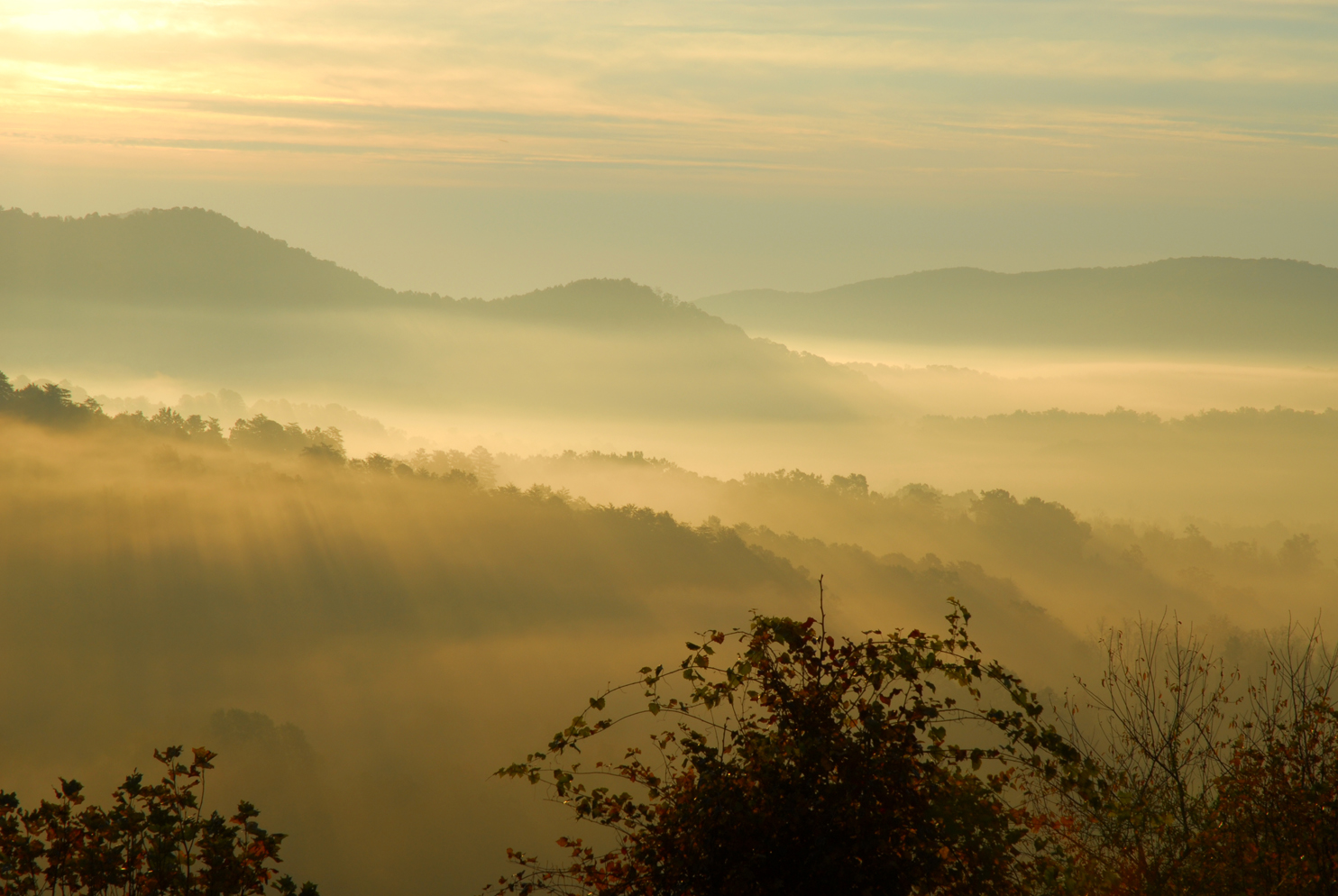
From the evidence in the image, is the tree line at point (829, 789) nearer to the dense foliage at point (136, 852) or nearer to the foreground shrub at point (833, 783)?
the foreground shrub at point (833, 783)

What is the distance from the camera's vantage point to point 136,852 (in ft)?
26.3

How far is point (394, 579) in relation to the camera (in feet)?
644

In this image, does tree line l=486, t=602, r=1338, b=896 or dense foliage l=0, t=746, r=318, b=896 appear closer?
tree line l=486, t=602, r=1338, b=896

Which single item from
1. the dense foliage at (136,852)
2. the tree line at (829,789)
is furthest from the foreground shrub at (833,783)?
the dense foliage at (136,852)

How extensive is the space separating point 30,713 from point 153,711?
14415 mm

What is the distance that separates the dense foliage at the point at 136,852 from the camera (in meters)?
7.92

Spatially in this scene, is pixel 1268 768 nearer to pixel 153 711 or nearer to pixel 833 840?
pixel 833 840

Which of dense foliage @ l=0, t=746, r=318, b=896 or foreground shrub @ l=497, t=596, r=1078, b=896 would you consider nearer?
foreground shrub @ l=497, t=596, r=1078, b=896

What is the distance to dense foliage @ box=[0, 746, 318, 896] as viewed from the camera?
792cm

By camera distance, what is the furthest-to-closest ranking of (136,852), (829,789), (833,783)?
(833,783) < (136,852) < (829,789)

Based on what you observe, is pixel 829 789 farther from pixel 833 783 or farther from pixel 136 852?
pixel 136 852

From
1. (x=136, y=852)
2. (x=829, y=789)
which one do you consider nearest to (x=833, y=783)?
(x=829, y=789)

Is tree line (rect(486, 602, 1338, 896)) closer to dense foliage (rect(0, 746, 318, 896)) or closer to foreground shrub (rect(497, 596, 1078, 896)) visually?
foreground shrub (rect(497, 596, 1078, 896))

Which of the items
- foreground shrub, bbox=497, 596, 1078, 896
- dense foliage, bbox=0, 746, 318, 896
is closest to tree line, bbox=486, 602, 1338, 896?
foreground shrub, bbox=497, 596, 1078, 896
